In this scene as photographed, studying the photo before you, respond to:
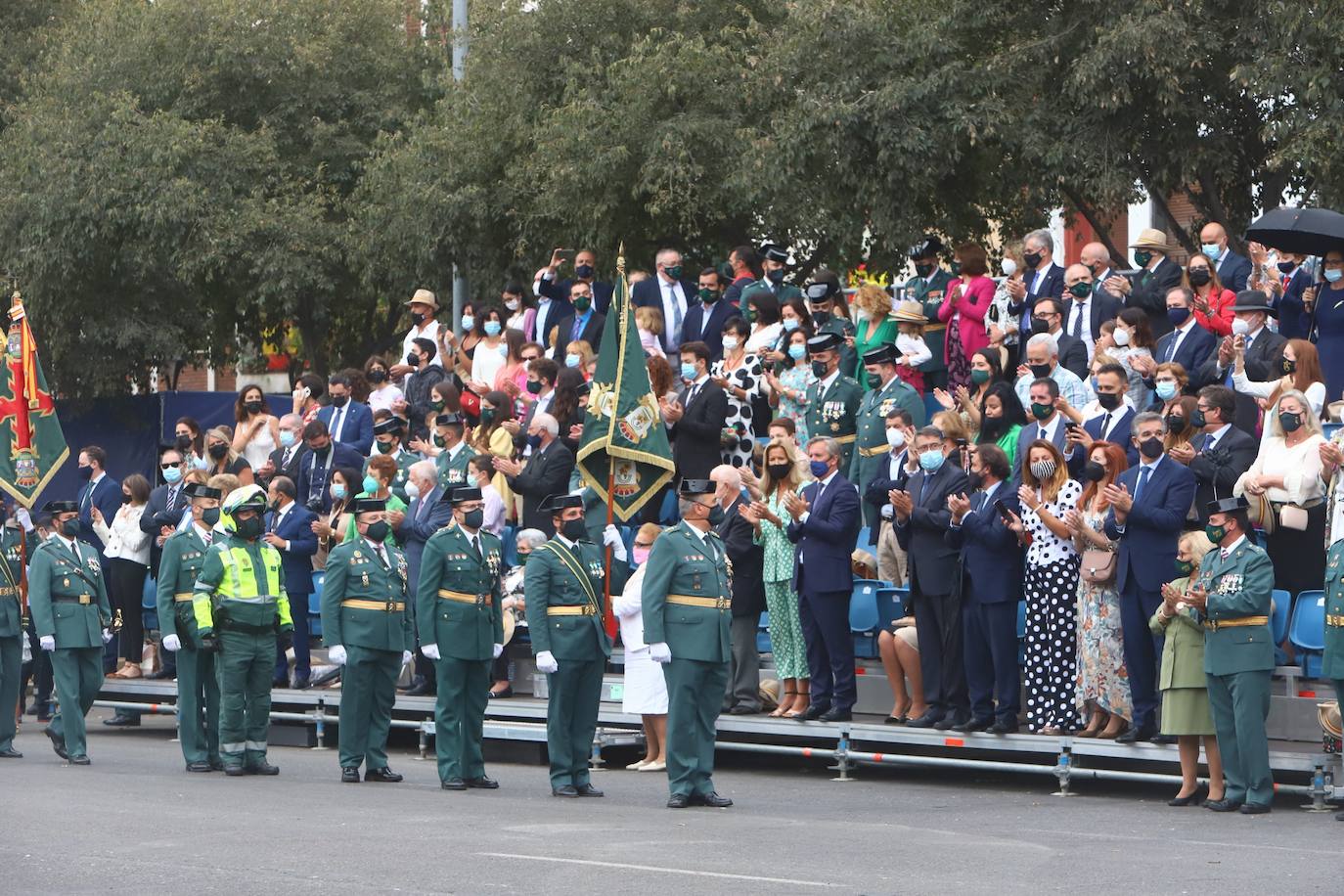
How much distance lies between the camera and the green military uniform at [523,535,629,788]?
46.1ft

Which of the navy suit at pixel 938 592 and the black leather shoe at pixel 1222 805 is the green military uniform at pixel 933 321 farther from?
the black leather shoe at pixel 1222 805

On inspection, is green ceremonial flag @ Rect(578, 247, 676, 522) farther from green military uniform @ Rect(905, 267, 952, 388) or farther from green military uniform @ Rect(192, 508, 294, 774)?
green military uniform @ Rect(905, 267, 952, 388)

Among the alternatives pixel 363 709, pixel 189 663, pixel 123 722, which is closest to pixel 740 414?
pixel 363 709

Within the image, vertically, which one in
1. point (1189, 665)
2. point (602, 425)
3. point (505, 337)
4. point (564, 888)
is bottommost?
point (564, 888)

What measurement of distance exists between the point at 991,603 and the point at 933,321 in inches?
171

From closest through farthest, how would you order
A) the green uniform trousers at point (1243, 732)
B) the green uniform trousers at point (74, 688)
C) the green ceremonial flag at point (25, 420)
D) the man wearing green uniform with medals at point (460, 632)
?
the green uniform trousers at point (1243, 732)
the man wearing green uniform with medals at point (460, 632)
the green uniform trousers at point (74, 688)
the green ceremonial flag at point (25, 420)

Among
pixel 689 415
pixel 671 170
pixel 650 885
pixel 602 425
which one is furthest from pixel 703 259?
pixel 650 885

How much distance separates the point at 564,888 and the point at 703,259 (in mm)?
14062

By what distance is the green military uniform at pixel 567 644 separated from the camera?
46.1 ft

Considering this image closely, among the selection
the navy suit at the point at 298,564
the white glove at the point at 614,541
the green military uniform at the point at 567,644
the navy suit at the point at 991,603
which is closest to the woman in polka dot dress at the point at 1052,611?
the navy suit at the point at 991,603

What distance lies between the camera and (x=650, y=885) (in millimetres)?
10094

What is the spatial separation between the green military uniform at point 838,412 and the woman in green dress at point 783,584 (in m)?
1.13

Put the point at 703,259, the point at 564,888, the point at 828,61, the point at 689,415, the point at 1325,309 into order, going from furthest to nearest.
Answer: the point at 703,259
the point at 828,61
the point at 689,415
the point at 1325,309
the point at 564,888

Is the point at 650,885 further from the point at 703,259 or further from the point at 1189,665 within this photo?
the point at 703,259
